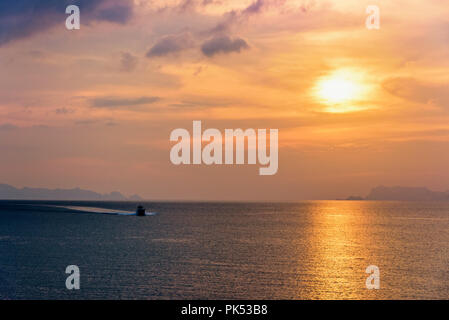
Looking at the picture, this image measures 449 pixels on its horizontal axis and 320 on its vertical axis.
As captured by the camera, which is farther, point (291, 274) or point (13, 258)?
point (13, 258)

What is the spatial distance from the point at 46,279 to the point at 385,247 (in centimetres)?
7383

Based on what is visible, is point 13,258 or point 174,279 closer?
point 174,279

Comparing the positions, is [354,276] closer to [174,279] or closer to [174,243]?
[174,279]

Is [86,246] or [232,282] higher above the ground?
[86,246]

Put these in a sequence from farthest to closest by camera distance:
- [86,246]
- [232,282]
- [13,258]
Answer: [86,246]
[13,258]
[232,282]

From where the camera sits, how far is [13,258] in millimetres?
76688

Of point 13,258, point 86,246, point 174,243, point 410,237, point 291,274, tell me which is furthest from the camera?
point 410,237
